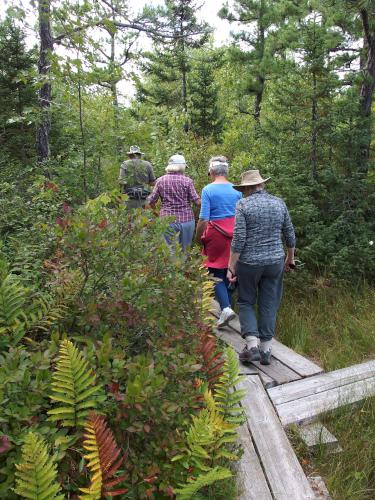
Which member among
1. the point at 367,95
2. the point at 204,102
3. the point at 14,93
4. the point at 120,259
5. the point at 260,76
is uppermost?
the point at 260,76

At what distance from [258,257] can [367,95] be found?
13.2 feet

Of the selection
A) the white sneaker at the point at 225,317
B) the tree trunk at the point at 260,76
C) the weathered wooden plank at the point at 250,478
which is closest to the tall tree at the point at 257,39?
the tree trunk at the point at 260,76

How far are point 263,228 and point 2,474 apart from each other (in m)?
2.77

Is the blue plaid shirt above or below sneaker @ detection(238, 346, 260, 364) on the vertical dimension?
above

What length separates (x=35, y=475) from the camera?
4.47 ft

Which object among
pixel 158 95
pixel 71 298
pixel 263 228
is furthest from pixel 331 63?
pixel 158 95

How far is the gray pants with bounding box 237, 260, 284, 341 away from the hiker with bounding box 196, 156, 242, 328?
0.67 m

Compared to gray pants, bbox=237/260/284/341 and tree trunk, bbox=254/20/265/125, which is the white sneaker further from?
tree trunk, bbox=254/20/265/125

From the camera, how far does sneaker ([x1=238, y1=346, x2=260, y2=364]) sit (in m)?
3.67

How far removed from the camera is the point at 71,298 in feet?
7.55

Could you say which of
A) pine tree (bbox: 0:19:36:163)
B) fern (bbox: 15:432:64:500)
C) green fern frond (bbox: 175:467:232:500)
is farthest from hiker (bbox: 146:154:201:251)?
pine tree (bbox: 0:19:36:163)

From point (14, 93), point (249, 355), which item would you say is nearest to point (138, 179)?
point (249, 355)

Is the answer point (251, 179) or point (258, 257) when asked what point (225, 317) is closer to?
point (258, 257)

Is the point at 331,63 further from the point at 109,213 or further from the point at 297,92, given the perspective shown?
the point at 109,213
